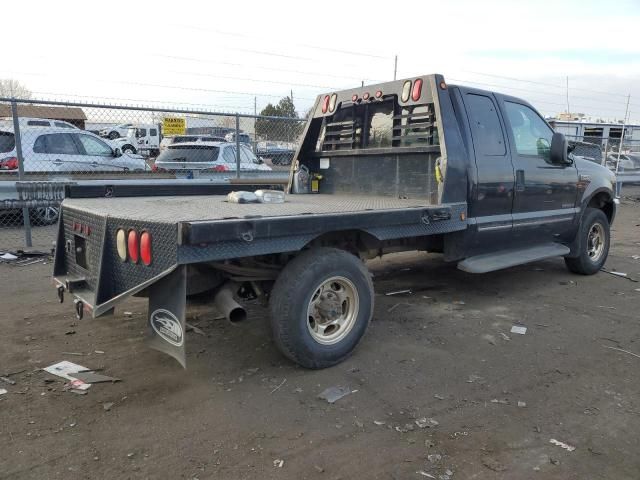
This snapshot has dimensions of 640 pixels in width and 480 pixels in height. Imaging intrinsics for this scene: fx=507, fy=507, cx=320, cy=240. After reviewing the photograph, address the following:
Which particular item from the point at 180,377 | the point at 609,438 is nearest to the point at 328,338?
the point at 180,377

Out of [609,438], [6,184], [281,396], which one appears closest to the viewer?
[609,438]

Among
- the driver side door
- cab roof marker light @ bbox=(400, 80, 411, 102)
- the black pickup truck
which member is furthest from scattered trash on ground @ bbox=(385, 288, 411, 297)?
cab roof marker light @ bbox=(400, 80, 411, 102)

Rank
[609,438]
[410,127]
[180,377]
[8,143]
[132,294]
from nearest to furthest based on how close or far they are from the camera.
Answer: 1. [609,438]
2. [132,294]
3. [180,377]
4. [410,127]
5. [8,143]

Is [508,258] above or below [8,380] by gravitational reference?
above

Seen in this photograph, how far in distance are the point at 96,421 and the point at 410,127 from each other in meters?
3.76

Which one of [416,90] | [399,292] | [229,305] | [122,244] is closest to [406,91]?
[416,90]

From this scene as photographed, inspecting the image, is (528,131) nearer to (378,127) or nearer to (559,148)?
(559,148)

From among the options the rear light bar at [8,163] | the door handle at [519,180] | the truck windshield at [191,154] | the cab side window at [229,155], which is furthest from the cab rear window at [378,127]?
the rear light bar at [8,163]

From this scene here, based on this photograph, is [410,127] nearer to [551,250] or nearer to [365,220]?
[365,220]

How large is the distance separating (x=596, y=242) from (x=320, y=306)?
15.7 feet

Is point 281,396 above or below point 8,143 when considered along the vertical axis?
below

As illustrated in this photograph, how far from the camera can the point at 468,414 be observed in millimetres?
3131

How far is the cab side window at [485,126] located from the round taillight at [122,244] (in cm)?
332

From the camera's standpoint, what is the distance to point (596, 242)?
22.1 feet
